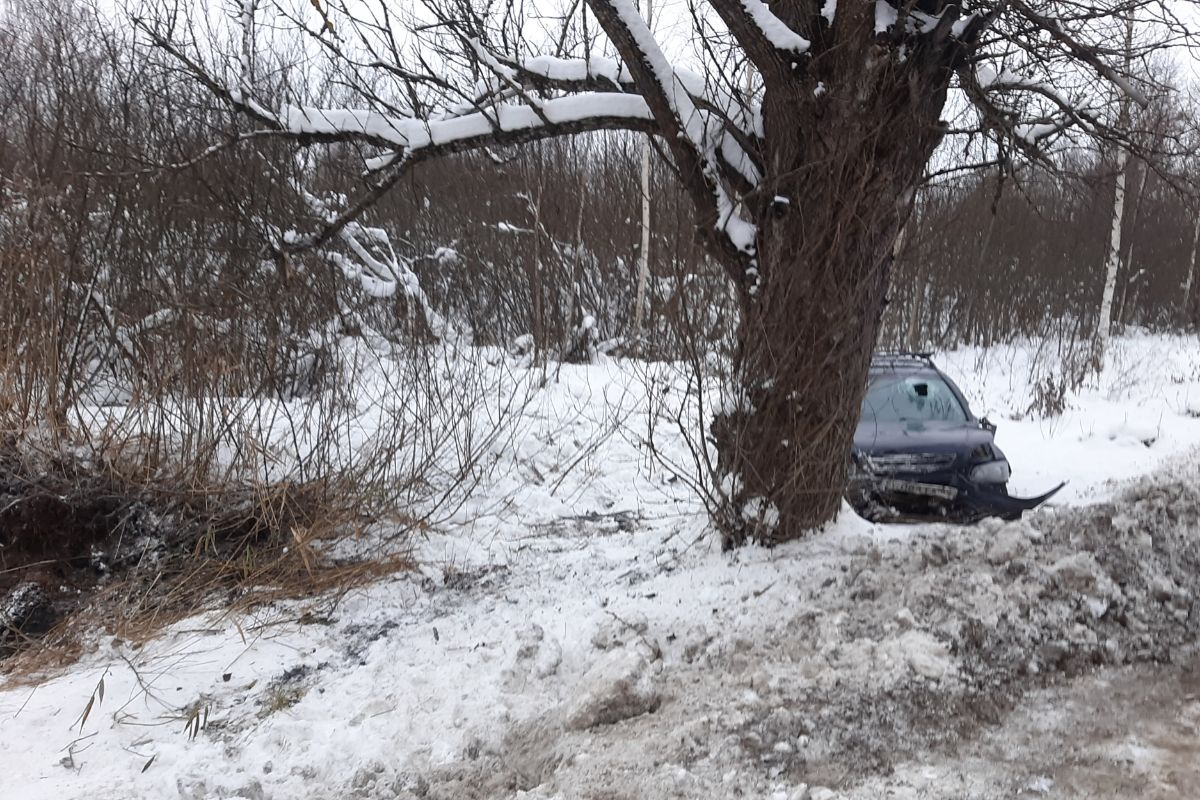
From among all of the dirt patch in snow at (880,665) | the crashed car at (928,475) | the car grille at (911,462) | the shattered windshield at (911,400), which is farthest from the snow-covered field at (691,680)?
the shattered windshield at (911,400)

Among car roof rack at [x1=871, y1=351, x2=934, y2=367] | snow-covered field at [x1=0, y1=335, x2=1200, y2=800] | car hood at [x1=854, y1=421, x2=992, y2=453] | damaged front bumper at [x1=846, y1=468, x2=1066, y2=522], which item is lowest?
snow-covered field at [x1=0, y1=335, x2=1200, y2=800]

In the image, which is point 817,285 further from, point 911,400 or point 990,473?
point 911,400

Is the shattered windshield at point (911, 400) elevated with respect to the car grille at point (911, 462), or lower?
elevated

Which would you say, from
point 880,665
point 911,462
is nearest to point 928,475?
point 911,462

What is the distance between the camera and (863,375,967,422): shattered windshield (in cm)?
644

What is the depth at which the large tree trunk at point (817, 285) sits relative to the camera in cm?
408

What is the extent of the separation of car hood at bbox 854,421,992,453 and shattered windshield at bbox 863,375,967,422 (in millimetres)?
113

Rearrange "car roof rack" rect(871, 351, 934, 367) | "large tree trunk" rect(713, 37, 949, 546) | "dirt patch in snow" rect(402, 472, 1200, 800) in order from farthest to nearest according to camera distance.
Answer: "car roof rack" rect(871, 351, 934, 367)
"large tree trunk" rect(713, 37, 949, 546)
"dirt patch in snow" rect(402, 472, 1200, 800)

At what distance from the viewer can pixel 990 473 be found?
5.87 metres

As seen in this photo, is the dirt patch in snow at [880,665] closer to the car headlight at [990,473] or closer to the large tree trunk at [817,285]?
the large tree trunk at [817,285]

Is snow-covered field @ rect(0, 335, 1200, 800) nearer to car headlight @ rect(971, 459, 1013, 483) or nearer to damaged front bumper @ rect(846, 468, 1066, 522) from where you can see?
damaged front bumper @ rect(846, 468, 1066, 522)

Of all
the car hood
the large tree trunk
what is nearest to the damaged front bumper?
the car hood

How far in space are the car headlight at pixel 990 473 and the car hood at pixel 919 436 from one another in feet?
0.56

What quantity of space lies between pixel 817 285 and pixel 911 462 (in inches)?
A: 88.2
